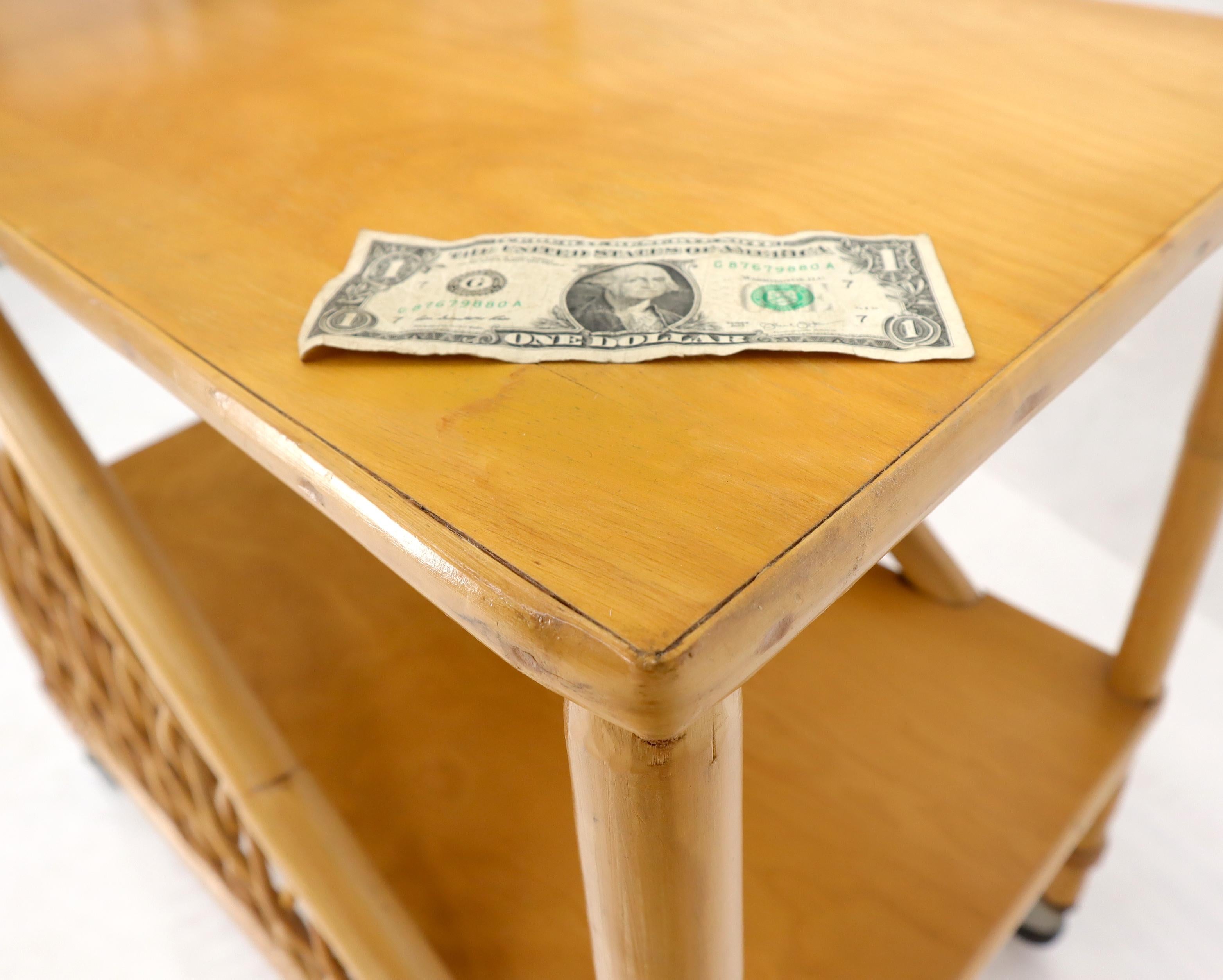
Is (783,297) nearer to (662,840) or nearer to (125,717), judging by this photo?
(662,840)

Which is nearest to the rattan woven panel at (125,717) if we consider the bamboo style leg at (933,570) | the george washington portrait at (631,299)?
the george washington portrait at (631,299)

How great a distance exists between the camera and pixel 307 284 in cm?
49

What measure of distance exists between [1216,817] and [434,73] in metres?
1.14

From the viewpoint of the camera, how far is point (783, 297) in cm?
45

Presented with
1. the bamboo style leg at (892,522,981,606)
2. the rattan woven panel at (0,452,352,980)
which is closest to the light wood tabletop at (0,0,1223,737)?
the rattan woven panel at (0,452,352,980)

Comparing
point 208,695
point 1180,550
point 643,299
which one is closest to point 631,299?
point 643,299

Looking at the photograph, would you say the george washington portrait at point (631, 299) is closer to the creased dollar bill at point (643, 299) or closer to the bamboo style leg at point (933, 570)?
the creased dollar bill at point (643, 299)

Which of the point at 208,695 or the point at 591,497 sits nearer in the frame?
the point at 591,497

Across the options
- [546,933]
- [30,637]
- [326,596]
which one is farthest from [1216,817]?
[30,637]

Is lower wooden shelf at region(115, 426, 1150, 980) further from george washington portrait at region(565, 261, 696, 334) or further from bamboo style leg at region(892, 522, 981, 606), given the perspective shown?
george washington portrait at region(565, 261, 696, 334)

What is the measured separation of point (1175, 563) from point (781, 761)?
1.20ft

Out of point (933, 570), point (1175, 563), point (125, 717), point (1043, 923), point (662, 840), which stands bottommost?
point (1043, 923)

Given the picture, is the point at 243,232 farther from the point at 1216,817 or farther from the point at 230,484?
the point at 1216,817

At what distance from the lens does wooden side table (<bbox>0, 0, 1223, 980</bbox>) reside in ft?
1.10
